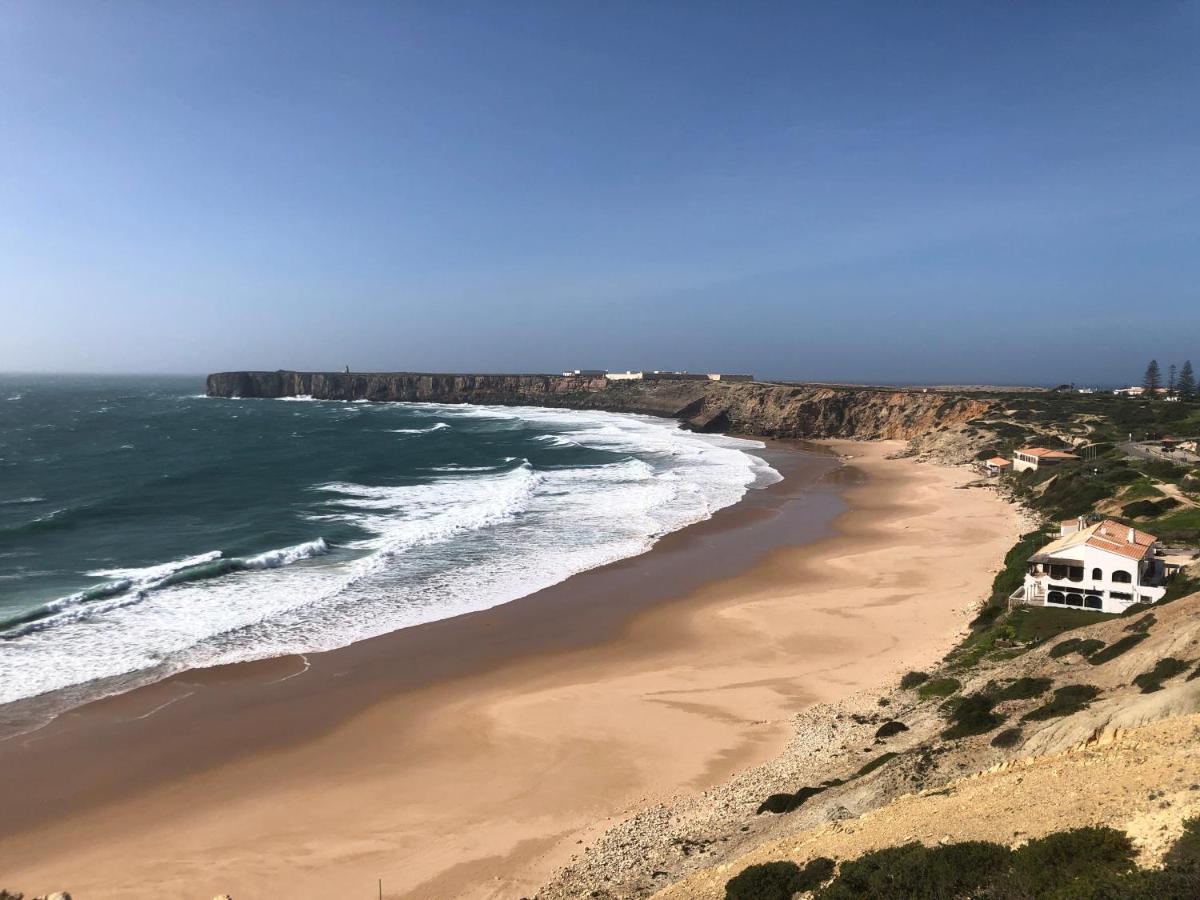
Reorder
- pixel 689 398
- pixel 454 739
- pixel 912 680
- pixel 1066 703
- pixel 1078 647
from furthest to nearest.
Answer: pixel 689 398 → pixel 912 680 → pixel 454 739 → pixel 1078 647 → pixel 1066 703

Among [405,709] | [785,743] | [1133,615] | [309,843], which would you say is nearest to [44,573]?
[405,709]

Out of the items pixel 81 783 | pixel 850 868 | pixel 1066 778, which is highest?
pixel 1066 778

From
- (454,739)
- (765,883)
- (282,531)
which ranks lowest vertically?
(454,739)

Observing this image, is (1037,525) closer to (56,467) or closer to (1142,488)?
(1142,488)

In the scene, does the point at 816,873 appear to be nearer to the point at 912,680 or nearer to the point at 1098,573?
the point at 912,680

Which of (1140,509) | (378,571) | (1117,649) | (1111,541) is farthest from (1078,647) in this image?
(378,571)

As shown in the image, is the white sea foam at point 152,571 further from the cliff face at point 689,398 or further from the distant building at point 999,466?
the cliff face at point 689,398

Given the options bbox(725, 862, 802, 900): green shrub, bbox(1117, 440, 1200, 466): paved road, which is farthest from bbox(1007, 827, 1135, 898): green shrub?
bbox(1117, 440, 1200, 466): paved road
